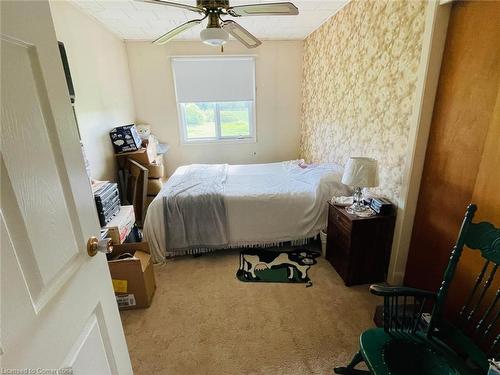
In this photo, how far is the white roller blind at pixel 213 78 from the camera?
4.13 metres

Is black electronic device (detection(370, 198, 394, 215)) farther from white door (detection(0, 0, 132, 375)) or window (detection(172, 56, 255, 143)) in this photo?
window (detection(172, 56, 255, 143))

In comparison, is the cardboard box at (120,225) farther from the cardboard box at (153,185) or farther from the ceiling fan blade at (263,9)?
the ceiling fan blade at (263,9)

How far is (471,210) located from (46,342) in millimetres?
1606

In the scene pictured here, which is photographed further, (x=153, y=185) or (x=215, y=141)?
(x=215, y=141)

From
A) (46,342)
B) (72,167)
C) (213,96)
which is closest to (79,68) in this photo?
(213,96)

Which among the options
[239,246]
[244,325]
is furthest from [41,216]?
[239,246]

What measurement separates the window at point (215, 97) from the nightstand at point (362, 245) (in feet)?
9.11

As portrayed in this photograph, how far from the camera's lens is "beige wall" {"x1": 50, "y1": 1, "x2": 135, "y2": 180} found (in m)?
2.43

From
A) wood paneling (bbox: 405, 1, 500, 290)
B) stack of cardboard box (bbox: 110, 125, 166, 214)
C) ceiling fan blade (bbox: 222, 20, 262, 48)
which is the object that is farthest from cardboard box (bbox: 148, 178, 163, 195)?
wood paneling (bbox: 405, 1, 500, 290)

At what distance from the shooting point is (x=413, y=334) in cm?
126

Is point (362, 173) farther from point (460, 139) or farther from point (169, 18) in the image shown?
point (169, 18)

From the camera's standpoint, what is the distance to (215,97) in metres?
4.30

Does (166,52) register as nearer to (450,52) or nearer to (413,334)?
(450,52)

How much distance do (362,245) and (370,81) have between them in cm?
148
